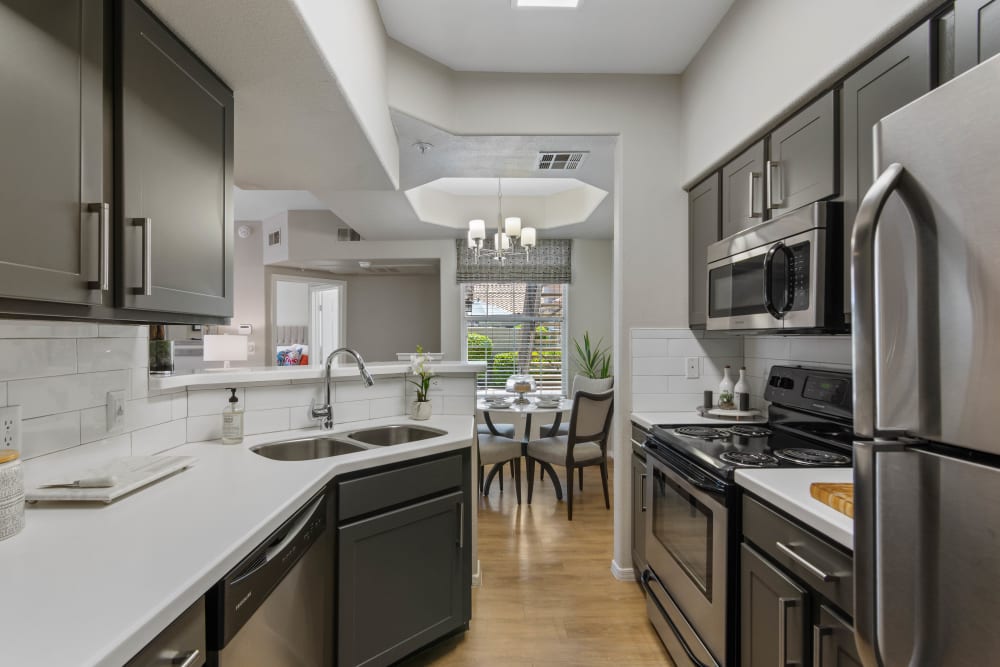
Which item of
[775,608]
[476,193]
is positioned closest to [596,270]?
[476,193]

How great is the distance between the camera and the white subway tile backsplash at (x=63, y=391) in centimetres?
123

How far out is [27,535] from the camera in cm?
101

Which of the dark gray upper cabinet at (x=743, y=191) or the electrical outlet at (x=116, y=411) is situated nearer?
the electrical outlet at (x=116, y=411)

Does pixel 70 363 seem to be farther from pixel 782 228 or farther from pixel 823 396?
pixel 823 396

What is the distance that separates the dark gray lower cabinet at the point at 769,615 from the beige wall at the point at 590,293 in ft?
13.1

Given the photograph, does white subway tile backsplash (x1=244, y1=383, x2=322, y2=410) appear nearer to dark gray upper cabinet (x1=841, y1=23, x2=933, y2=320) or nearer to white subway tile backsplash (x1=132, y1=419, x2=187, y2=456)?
white subway tile backsplash (x1=132, y1=419, x2=187, y2=456)

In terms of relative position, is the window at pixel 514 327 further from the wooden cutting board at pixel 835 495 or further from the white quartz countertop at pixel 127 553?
the wooden cutting board at pixel 835 495

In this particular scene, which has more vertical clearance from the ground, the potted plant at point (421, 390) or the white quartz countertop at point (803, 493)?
the potted plant at point (421, 390)

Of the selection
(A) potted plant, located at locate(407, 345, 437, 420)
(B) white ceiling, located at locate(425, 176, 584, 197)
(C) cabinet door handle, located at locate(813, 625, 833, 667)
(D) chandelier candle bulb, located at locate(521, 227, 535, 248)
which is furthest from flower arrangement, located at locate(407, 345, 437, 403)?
(B) white ceiling, located at locate(425, 176, 584, 197)

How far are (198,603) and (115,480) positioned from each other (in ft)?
1.80

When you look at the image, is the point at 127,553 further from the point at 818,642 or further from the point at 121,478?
the point at 818,642

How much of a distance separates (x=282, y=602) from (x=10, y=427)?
2.49ft

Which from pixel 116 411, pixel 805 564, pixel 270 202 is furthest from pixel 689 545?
pixel 270 202

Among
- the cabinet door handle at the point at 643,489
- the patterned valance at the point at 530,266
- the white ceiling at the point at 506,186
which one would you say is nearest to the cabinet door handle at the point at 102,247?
the cabinet door handle at the point at 643,489
